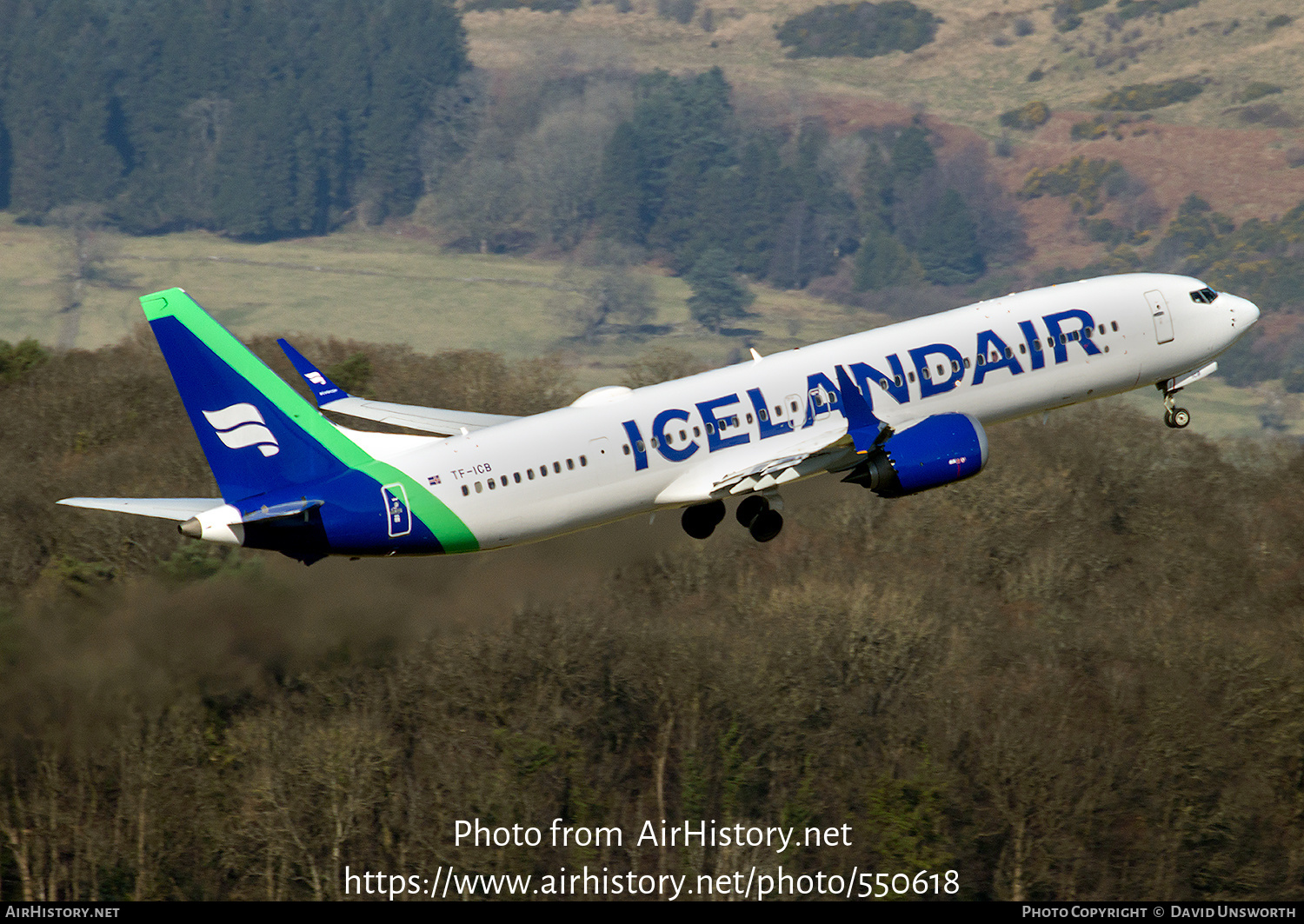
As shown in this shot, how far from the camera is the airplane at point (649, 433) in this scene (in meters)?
40.5

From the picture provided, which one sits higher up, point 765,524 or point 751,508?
point 751,508

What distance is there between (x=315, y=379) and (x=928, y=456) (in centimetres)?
1711

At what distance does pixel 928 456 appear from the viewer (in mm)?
44312

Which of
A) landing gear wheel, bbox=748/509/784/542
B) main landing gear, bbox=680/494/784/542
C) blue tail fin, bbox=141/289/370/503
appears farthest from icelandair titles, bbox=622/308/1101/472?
blue tail fin, bbox=141/289/370/503

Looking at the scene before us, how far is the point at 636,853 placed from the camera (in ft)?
269

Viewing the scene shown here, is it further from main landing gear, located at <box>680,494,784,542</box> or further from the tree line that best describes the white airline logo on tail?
the tree line

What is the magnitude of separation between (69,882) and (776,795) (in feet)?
113

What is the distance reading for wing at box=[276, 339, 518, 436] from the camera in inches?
1887

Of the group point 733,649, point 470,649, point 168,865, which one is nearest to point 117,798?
point 168,865

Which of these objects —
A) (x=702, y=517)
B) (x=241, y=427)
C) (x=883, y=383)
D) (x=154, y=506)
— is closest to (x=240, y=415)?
(x=241, y=427)

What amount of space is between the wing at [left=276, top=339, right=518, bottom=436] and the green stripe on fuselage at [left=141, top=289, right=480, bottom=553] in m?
5.68

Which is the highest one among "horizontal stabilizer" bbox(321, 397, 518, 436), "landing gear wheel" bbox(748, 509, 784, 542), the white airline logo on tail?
the white airline logo on tail

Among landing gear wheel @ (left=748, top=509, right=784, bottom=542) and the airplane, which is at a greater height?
the airplane

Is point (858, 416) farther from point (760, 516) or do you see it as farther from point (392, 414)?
point (392, 414)
